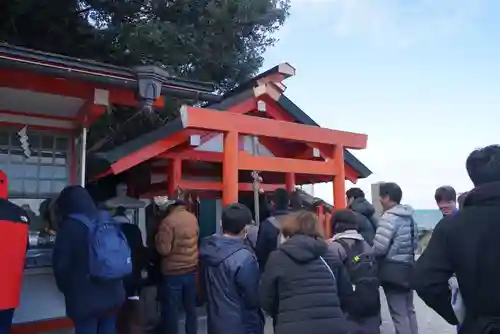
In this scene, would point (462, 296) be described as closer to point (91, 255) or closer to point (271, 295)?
point (271, 295)

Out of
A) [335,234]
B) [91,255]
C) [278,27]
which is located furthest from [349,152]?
[91,255]

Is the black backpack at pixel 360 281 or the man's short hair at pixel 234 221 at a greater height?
the man's short hair at pixel 234 221

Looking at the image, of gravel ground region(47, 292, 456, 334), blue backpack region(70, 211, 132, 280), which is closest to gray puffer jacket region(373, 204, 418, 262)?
gravel ground region(47, 292, 456, 334)

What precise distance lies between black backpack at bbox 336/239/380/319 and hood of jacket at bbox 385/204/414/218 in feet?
3.26

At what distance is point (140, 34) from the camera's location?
24.7ft

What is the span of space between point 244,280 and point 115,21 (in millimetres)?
5923

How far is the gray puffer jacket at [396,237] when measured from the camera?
15.7 feet

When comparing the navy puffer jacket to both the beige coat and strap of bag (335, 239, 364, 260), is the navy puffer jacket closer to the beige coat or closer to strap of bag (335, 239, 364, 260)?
the beige coat

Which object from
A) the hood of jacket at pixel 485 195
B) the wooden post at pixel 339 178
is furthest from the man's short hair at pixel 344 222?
the wooden post at pixel 339 178

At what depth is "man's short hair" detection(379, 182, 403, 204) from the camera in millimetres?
4895

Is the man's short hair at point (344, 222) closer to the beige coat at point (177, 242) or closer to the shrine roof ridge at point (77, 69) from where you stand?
the beige coat at point (177, 242)

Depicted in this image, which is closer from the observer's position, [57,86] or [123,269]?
[123,269]

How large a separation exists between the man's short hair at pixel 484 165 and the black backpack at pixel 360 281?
1.60 meters

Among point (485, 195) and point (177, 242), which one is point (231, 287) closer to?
point (177, 242)
